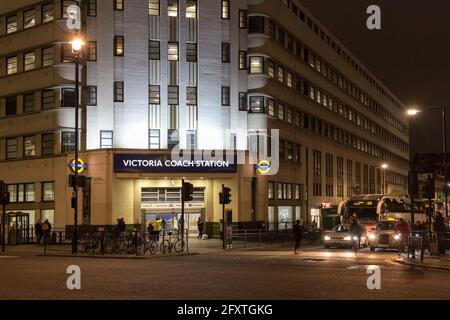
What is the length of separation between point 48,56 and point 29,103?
4.23 meters

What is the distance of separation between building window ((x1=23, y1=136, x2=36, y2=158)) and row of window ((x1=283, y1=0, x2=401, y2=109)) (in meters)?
25.9

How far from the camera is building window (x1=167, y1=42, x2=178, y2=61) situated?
5009 centimetres

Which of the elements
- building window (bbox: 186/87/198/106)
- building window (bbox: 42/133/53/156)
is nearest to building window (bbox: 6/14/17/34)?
building window (bbox: 42/133/53/156)

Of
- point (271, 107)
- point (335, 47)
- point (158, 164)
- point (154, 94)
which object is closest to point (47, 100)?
point (154, 94)

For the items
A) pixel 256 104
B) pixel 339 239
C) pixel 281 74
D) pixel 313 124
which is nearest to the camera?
pixel 339 239

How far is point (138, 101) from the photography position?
49.0 m

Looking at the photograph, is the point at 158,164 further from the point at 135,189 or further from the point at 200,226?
the point at 200,226

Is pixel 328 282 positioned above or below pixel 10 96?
below

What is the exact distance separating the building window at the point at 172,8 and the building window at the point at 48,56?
30.4 ft

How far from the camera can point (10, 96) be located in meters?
54.2

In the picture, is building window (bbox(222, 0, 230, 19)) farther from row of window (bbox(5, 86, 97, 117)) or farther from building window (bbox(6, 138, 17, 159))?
building window (bbox(6, 138, 17, 159))

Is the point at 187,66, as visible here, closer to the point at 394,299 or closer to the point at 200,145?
the point at 200,145

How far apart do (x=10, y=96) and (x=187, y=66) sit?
15.1m
